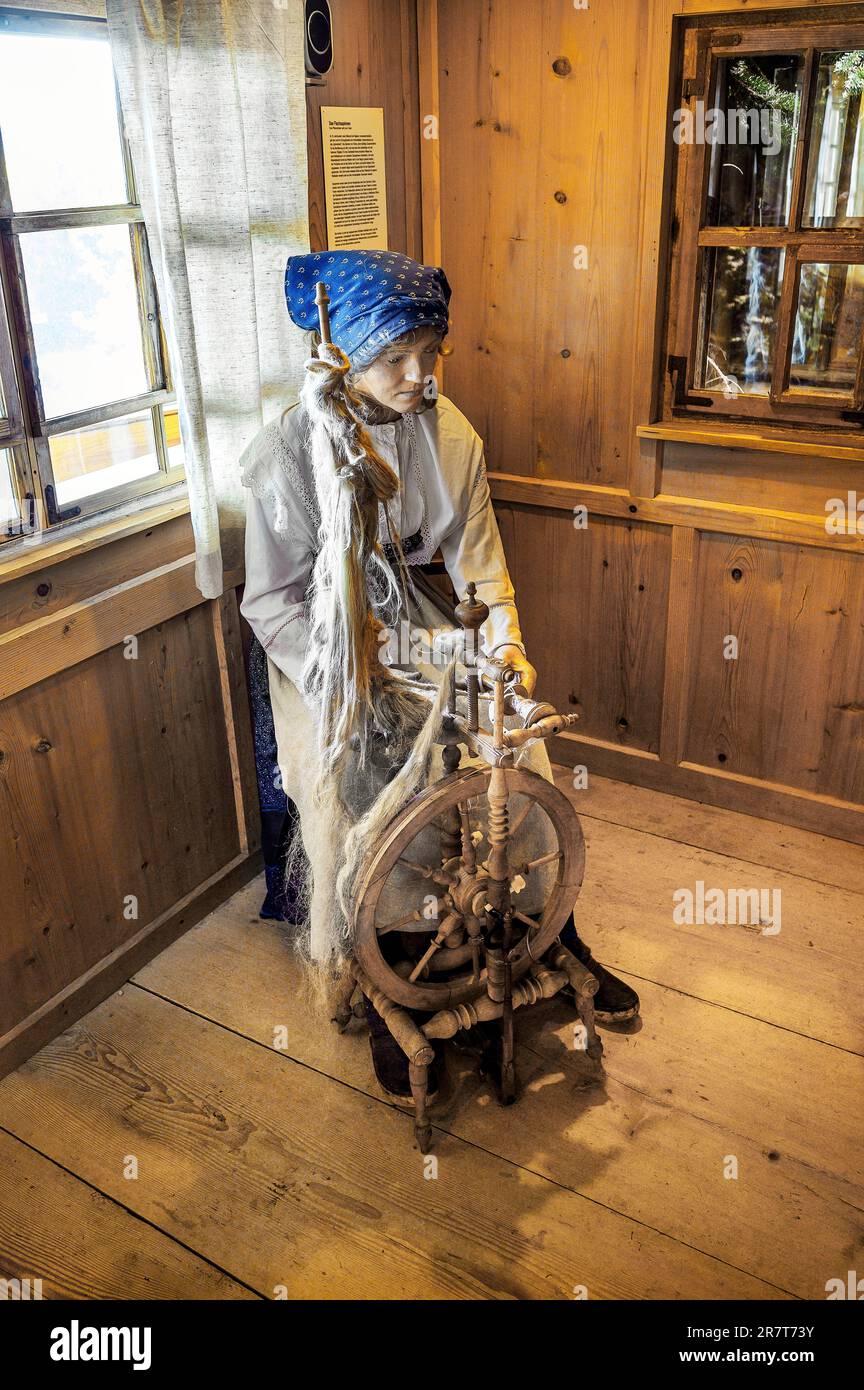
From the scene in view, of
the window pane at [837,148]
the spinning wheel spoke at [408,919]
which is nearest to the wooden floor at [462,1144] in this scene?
the spinning wheel spoke at [408,919]

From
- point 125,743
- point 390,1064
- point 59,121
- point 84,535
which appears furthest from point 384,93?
point 390,1064

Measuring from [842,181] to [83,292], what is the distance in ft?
5.02

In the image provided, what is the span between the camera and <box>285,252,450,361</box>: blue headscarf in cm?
192

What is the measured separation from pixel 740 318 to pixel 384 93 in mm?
987

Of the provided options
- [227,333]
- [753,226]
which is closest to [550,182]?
[753,226]

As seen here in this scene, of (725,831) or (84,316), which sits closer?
(84,316)

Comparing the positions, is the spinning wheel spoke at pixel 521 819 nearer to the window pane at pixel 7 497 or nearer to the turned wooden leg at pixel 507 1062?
the turned wooden leg at pixel 507 1062

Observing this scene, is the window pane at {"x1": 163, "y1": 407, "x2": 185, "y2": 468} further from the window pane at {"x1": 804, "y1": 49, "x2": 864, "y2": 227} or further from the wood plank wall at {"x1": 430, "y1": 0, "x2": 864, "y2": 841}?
the window pane at {"x1": 804, "y1": 49, "x2": 864, "y2": 227}

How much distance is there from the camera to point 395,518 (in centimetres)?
230

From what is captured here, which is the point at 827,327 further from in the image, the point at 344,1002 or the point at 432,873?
the point at 344,1002

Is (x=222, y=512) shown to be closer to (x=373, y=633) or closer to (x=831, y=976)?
(x=373, y=633)

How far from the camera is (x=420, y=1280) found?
1.80 meters

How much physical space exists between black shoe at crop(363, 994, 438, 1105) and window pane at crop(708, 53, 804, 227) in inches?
72.1
